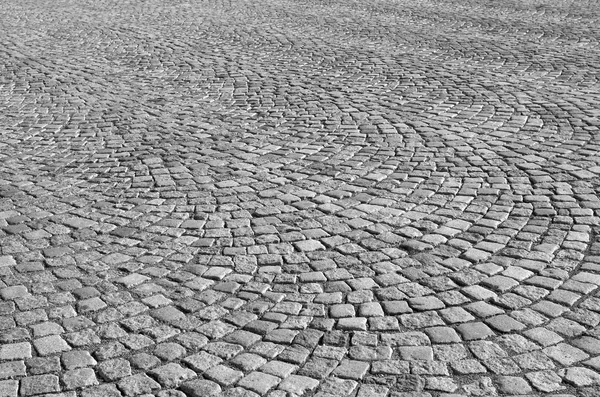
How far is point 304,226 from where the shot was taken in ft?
17.8

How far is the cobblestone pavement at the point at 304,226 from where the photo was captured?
3840mm

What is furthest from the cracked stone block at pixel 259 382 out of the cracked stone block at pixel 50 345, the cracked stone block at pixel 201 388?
the cracked stone block at pixel 50 345

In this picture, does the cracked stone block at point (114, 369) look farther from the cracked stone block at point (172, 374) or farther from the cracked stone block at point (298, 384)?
the cracked stone block at point (298, 384)

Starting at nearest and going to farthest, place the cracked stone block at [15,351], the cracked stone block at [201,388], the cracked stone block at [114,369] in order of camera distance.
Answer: the cracked stone block at [201,388] < the cracked stone block at [114,369] < the cracked stone block at [15,351]

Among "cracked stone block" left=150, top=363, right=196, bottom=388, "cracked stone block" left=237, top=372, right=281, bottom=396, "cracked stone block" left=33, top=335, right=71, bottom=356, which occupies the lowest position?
"cracked stone block" left=33, top=335, right=71, bottom=356

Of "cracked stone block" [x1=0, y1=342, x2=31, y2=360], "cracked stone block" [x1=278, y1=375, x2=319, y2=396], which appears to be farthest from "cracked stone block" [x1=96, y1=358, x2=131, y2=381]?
"cracked stone block" [x1=278, y1=375, x2=319, y2=396]

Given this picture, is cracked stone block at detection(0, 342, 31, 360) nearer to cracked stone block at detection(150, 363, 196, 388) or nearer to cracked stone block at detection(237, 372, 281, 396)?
cracked stone block at detection(150, 363, 196, 388)

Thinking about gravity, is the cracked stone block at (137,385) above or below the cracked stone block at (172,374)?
below

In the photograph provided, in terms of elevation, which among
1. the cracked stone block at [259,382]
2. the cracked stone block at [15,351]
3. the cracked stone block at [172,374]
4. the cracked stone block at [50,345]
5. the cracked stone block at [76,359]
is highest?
the cracked stone block at [259,382]

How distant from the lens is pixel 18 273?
189 inches

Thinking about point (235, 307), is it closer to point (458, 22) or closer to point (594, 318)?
point (594, 318)

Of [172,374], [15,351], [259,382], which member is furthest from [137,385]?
[15,351]

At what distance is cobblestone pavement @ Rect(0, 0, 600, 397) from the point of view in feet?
12.6

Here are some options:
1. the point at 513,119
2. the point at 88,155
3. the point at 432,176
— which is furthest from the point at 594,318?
the point at 88,155
